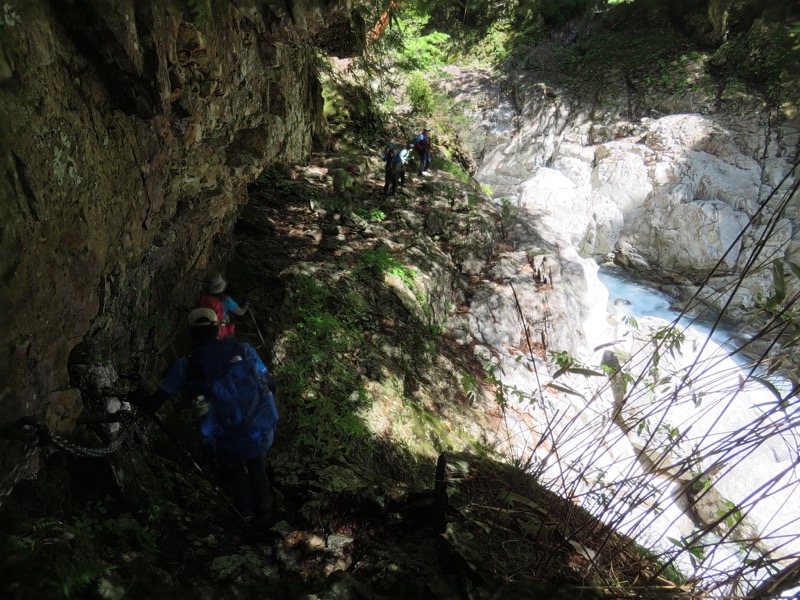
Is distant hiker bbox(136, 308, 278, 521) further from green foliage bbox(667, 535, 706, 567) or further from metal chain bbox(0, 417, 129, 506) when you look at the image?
green foliage bbox(667, 535, 706, 567)

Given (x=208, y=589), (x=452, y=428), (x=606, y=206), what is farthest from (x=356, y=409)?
(x=606, y=206)

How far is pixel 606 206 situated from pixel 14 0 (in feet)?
56.9

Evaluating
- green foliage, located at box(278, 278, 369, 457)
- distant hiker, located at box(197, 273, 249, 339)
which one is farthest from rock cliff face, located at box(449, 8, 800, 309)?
distant hiker, located at box(197, 273, 249, 339)

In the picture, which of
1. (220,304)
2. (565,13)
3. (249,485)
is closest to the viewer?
(249,485)

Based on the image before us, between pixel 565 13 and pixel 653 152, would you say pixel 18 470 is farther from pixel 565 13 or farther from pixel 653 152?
pixel 565 13

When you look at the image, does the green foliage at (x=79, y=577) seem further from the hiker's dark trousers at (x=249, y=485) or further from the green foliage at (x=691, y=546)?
the green foliage at (x=691, y=546)

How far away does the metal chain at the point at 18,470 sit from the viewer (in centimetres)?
175

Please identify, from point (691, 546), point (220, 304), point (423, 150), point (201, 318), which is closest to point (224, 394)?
point (201, 318)

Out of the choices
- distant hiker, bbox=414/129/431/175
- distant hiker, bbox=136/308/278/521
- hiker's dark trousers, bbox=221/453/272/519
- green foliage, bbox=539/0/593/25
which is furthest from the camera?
green foliage, bbox=539/0/593/25

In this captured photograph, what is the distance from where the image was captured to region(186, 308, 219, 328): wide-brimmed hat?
8.21ft

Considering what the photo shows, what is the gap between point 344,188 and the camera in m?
8.01

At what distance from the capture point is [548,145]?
714 inches

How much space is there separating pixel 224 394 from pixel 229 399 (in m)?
0.04

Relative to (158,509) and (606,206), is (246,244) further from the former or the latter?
(606,206)
